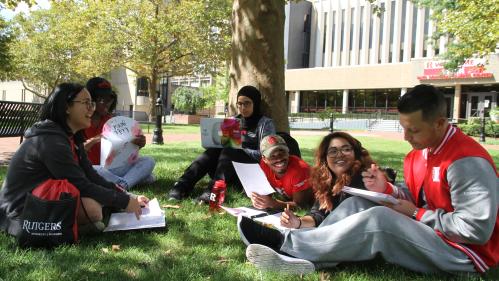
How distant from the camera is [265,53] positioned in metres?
6.66

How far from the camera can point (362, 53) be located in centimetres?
4856

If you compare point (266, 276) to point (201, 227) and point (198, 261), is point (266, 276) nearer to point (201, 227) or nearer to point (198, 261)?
point (198, 261)

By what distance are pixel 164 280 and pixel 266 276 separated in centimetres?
61

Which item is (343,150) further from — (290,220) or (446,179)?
(446,179)

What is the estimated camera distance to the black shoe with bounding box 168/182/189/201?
198 inches

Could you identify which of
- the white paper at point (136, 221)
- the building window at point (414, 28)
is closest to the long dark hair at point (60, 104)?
the white paper at point (136, 221)

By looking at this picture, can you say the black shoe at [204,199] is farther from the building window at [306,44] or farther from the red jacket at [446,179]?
the building window at [306,44]

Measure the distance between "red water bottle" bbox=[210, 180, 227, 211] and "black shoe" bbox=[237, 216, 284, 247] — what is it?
161 centimetres

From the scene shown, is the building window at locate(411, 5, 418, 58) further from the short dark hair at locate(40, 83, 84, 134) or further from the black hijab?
the short dark hair at locate(40, 83, 84, 134)

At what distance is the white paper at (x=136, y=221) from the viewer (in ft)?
12.2

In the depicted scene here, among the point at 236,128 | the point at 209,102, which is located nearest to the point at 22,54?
the point at 209,102

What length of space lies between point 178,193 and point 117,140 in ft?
3.01

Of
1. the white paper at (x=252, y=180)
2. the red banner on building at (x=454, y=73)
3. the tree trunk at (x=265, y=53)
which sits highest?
the red banner on building at (x=454, y=73)

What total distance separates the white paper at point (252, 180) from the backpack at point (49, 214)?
1374 millimetres
